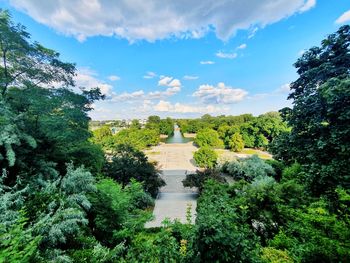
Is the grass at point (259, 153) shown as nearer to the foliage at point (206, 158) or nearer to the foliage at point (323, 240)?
the foliage at point (206, 158)

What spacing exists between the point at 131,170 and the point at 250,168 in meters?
9.21

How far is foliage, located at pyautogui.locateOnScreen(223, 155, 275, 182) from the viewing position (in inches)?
580

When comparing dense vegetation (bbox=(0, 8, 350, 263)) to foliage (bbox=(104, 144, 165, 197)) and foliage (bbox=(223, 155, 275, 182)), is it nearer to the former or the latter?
foliage (bbox=(104, 144, 165, 197))

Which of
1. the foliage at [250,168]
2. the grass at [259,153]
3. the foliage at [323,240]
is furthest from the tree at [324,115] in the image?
the grass at [259,153]

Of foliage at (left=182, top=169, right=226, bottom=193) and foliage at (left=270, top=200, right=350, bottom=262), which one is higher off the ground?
foliage at (left=270, top=200, right=350, bottom=262)

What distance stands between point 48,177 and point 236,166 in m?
14.9

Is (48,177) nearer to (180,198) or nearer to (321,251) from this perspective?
(321,251)

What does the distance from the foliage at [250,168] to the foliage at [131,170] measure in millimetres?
7004

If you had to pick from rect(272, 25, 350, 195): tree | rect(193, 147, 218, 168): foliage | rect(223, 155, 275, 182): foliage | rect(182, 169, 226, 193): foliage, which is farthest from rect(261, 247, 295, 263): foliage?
rect(193, 147, 218, 168): foliage

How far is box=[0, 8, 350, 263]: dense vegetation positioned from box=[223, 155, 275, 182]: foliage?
400 centimetres

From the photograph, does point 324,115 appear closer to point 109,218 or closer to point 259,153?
point 109,218

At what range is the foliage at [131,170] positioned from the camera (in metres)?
13.1

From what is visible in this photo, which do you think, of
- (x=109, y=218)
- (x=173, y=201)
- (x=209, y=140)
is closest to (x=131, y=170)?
(x=173, y=201)

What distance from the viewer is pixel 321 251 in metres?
3.64
